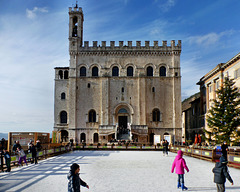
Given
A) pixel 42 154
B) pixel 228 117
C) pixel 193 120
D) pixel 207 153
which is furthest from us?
pixel 193 120

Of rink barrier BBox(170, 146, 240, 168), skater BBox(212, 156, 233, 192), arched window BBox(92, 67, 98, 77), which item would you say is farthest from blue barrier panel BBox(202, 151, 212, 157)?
arched window BBox(92, 67, 98, 77)

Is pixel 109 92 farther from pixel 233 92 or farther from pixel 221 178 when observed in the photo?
pixel 221 178

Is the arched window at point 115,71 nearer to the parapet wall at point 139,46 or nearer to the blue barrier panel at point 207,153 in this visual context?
the parapet wall at point 139,46

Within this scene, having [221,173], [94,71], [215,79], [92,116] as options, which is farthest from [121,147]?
[221,173]

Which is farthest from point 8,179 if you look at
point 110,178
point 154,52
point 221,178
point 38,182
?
point 154,52

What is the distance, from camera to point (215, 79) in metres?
38.2

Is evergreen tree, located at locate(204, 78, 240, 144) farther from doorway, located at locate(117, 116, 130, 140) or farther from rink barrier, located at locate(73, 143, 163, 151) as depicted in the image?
doorway, located at locate(117, 116, 130, 140)

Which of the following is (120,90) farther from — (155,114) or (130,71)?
(155,114)

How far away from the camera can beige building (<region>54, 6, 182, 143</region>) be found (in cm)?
4534

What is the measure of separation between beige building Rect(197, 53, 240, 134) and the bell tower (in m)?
20.4

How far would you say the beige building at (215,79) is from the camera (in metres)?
31.3

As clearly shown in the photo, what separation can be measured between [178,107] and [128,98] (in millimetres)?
7895

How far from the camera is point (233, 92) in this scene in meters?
30.6

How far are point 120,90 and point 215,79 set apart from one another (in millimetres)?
14598
